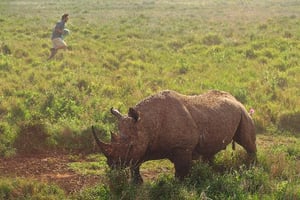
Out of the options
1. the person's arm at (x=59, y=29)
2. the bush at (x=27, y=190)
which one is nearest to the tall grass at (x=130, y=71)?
the person's arm at (x=59, y=29)

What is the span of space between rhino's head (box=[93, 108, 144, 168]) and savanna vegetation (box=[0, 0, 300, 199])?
8.0 inches

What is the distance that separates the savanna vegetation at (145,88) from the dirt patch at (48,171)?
11.0 inches

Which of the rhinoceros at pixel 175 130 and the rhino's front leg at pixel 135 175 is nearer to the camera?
the rhinoceros at pixel 175 130

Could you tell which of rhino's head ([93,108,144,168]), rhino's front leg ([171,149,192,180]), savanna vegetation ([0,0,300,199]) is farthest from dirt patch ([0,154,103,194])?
rhino's front leg ([171,149,192,180])

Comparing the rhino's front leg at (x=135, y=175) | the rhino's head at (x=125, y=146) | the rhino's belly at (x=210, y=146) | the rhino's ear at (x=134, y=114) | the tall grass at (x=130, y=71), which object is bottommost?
the tall grass at (x=130, y=71)

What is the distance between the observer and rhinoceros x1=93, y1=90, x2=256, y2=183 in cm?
702

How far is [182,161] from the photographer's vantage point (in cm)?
743

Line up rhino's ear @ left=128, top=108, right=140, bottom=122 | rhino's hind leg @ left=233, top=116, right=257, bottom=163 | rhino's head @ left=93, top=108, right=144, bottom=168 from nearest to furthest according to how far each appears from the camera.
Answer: rhino's head @ left=93, top=108, right=144, bottom=168 → rhino's ear @ left=128, top=108, right=140, bottom=122 → rhino's hind leg @ left=233, top=116, right=257, bottom=163

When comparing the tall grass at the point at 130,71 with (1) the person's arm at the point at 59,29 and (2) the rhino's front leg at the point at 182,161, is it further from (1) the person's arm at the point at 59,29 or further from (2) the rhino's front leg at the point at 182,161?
(2) the rhino's front leg at the point at 182,161

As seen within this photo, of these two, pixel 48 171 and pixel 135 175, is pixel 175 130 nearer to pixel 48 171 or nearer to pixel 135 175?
pixel 135 175

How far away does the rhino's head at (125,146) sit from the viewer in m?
6.95

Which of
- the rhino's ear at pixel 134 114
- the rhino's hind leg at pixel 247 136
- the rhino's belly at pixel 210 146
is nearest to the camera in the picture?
the rhino's ear at pixel 134 114

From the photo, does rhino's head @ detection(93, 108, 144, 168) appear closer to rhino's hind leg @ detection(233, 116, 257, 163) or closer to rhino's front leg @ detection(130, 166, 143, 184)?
rhino's front leg @ detection(130, 166, 143, 184)

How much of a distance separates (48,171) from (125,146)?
250cm
